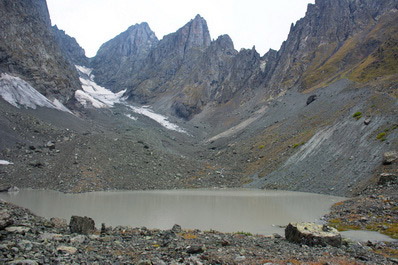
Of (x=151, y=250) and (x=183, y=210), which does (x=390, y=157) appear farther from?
Result: (x=151, y=250)

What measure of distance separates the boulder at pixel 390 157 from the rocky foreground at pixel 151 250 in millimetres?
27707

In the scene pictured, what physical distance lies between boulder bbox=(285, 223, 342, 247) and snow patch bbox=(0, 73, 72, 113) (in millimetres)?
84785

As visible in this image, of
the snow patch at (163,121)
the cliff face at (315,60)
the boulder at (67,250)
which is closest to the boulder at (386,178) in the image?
the boulder at (67,250)

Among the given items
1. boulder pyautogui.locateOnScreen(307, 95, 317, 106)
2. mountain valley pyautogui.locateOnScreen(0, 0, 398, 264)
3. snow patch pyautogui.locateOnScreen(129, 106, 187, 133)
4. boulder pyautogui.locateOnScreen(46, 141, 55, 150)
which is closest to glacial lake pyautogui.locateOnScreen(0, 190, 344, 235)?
mountain valley pyautogui.locateOnScreen(0, 0, 398, 264)

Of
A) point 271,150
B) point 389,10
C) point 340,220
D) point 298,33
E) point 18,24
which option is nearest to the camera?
point 340,220

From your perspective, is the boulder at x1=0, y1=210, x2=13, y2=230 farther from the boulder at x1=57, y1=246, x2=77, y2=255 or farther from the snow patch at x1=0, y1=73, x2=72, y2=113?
the snow patch at x1=0, y1=73, x2=72, y2=113

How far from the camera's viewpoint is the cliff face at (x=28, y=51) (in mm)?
102750

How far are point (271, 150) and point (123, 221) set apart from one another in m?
52.1

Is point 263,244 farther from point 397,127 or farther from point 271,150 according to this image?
point 271,150

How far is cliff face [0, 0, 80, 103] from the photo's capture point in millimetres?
102750

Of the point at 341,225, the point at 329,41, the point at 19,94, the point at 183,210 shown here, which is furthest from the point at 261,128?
the point at 19,94

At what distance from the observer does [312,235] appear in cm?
1680

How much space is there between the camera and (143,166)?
63.2 metres

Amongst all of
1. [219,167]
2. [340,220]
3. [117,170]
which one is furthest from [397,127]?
[117,170]
